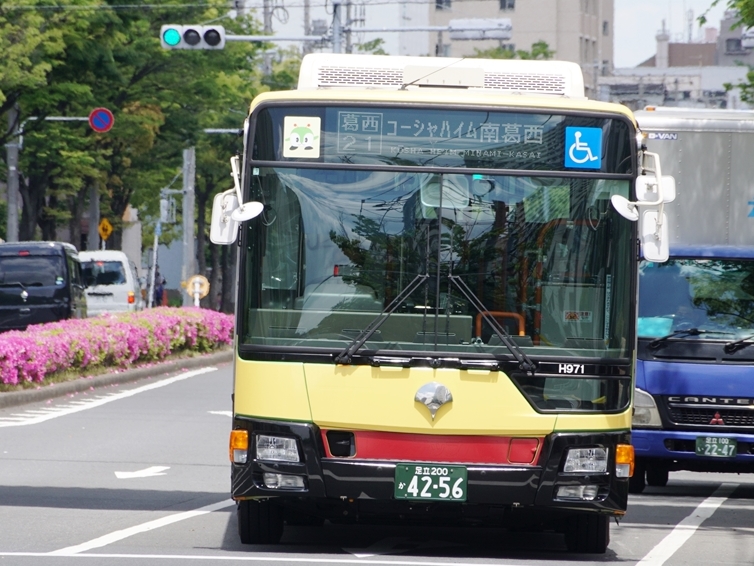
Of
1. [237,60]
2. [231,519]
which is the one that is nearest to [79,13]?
[237,60]

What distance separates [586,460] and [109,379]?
16.0 metres

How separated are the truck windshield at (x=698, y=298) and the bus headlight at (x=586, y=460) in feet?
12.8

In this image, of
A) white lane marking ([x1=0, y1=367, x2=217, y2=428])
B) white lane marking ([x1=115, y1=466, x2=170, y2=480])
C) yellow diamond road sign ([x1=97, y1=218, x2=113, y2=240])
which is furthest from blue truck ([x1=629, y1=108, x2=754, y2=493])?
yellow diamond road sign ([x1=97, y1=218, x2=113, y2=240])

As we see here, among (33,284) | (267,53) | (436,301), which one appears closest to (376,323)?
(436,301)

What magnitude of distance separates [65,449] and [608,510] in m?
8.07

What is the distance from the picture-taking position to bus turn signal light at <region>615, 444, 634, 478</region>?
26.8 feet

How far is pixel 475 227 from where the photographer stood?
8.21 metres

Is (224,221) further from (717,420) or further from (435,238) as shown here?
(717,420)

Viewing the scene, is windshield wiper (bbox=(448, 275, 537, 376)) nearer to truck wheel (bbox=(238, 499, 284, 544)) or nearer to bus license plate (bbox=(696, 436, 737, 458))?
truck wheel (bbox=(238, 499, 284, 544))

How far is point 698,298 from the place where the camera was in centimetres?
1218

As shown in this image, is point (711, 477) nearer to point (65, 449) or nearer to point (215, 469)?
point (215, 469)

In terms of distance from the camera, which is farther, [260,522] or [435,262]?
[260,522]

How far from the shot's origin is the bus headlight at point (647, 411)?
11.8 meters

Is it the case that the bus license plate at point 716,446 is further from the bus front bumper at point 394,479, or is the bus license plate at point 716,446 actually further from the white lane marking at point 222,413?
the white lane marking at point 222,413
